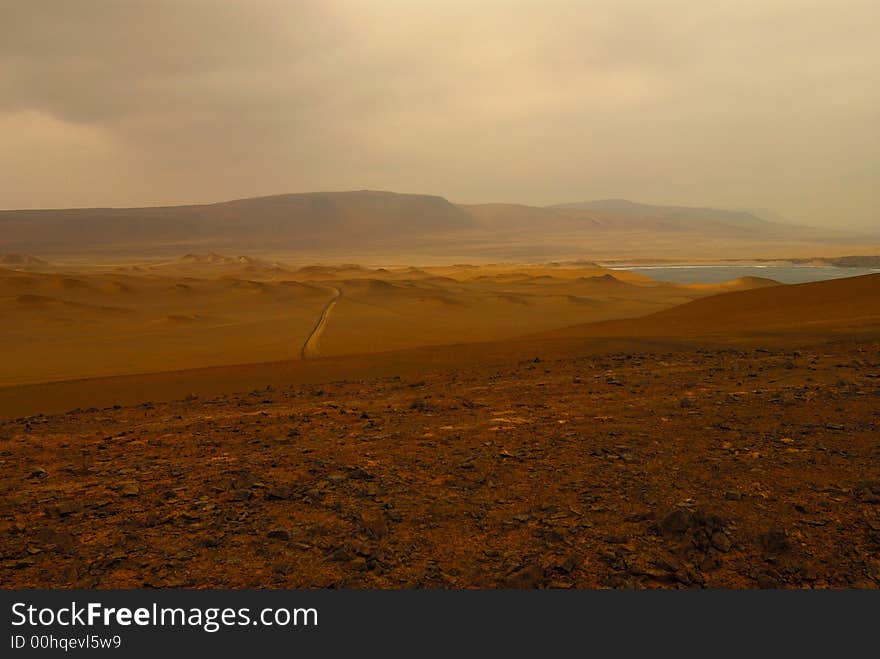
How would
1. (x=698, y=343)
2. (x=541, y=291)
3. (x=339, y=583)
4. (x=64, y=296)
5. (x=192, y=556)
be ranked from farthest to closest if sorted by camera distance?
(x=541, y=291), (x=64, y=296), (x=698, y=343), (x=192, y=556), (x=339, y=583)

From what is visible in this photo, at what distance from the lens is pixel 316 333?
85.7 feet

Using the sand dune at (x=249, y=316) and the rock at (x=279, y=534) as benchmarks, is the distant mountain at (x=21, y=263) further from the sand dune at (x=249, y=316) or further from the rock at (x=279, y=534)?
the rock at (x=279, y=534)

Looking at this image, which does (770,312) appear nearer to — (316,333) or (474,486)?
(316,333)

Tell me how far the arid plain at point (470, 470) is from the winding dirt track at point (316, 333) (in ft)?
28.3

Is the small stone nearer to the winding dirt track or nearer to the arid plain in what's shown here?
the arid plain

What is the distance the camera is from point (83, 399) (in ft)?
32.4

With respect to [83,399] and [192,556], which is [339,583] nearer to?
[192,556]

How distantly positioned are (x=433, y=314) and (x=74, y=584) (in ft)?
102

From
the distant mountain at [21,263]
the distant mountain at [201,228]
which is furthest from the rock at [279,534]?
the distant mountain at [201,228]

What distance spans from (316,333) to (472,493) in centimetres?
2240

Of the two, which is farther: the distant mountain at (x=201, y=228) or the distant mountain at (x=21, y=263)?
the distant mountain at (x=201, y=228)

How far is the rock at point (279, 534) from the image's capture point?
12.4ft

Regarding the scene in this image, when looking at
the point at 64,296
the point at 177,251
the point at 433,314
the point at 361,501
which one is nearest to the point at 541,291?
the point at 433,314

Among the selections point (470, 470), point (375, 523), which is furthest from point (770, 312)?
point (375, 523)
